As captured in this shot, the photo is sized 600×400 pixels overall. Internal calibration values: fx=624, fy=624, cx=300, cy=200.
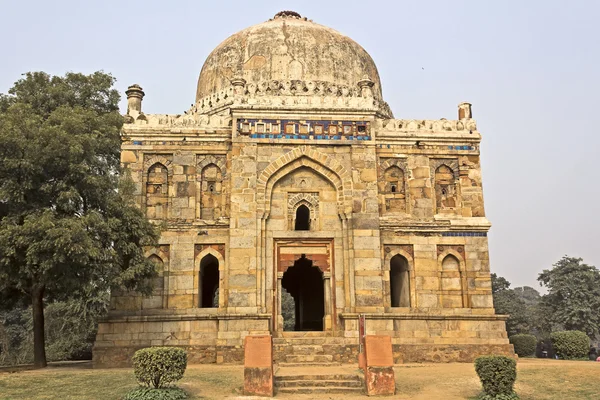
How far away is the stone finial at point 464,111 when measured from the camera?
20.4 metres

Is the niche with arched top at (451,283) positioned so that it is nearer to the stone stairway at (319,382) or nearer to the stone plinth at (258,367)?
the stone stairway at (319,382)

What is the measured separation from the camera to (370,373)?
12.3 metres

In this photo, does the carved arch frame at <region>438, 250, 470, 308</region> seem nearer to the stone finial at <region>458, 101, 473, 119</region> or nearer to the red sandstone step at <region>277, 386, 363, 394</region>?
the stone finial at <region>458, 101, 473, 119</region>

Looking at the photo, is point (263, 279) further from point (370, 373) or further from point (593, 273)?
point (593, 273)

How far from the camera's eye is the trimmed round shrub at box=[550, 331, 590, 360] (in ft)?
63.6

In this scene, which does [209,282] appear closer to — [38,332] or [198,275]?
[198,275]

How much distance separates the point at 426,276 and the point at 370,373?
6897 mm

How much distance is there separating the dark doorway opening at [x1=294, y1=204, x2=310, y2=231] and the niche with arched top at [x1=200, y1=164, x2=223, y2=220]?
250 centimetres

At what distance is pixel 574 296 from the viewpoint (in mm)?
35094

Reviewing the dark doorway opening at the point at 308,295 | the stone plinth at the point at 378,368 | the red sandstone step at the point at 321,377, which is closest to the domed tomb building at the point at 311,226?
the red sandstone step at the point at 321,377

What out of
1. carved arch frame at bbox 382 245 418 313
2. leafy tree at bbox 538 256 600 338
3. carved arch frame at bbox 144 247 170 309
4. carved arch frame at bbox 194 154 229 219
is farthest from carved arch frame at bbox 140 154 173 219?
leafy tree at bbox 538 256 600 338

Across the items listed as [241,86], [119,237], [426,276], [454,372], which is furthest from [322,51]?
[454,372]

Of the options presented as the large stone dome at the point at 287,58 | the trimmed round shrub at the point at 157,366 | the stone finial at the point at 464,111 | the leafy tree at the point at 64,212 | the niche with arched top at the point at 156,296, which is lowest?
the trimmed round shrub at the point at 157,366

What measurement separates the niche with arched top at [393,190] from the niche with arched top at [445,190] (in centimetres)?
112
